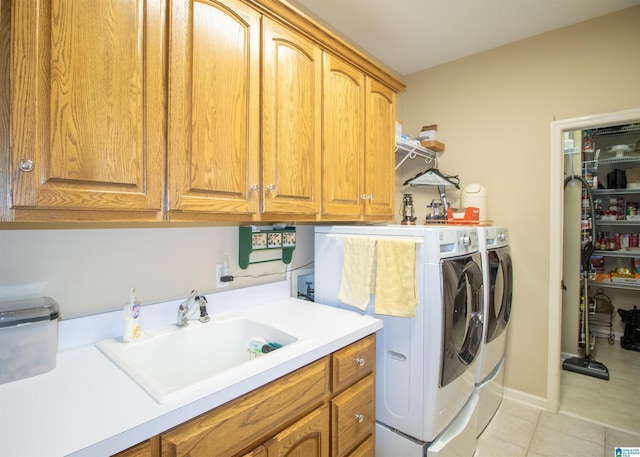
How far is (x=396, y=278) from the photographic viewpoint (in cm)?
147

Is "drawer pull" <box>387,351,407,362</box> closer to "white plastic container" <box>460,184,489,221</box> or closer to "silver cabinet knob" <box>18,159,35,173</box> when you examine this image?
"white plastic container" <box>460,184,489,221</box>

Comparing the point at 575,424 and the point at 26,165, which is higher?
the point at 26,165

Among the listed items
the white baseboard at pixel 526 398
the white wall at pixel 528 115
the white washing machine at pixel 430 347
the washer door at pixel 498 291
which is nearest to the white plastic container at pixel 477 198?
the white wall at pixel 528 115

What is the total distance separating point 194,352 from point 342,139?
123 centimetres

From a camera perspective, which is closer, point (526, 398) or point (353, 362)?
point (353, 362)

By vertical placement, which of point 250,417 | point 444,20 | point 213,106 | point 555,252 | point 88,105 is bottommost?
point 250,417

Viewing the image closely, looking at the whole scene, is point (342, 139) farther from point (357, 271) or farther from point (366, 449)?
point (366, 449)

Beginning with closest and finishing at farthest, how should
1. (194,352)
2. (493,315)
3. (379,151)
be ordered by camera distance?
(194,352), (379,151), (493,315)

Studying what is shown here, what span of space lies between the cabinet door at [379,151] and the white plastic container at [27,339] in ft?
4.82

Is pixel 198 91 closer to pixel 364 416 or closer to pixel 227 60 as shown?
pixel 227 60

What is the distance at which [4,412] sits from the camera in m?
0.74

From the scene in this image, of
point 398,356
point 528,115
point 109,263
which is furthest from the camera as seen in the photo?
point 528,115

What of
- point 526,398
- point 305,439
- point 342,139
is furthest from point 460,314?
point 526,398

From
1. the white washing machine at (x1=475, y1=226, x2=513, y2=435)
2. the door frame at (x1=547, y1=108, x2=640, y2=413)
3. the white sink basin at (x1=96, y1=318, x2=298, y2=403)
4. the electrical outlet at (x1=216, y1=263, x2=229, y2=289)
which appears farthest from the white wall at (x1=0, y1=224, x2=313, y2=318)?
the door frame at (x1=547, y1=108, x2=640, y2=413)
